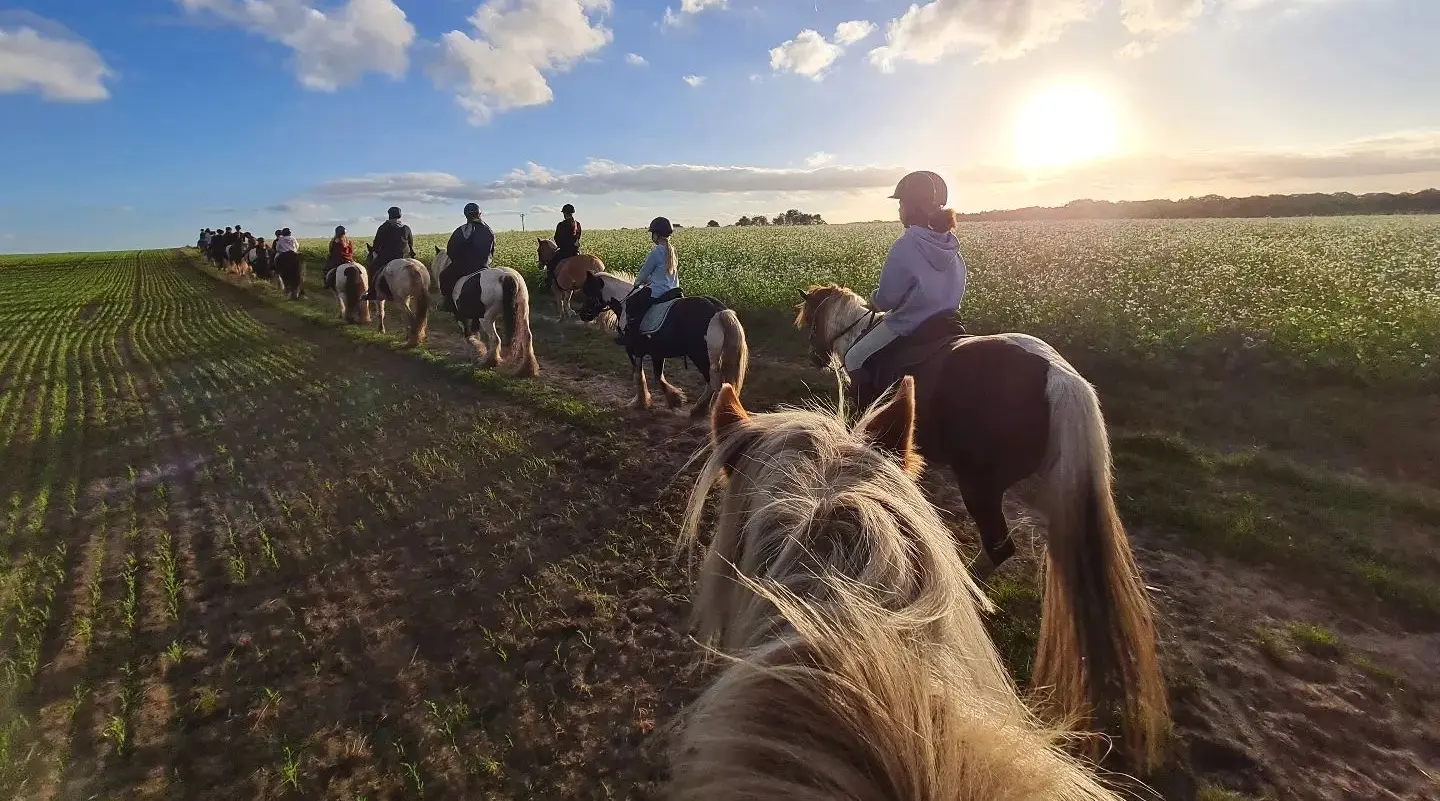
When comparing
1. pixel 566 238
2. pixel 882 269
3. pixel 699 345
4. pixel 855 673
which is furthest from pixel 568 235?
pixel 855 673

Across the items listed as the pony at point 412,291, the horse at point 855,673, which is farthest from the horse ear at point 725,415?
the pony at point 412,291

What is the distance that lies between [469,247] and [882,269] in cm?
1007

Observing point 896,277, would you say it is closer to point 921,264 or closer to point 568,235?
point 921,264

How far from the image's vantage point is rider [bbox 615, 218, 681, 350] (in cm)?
852

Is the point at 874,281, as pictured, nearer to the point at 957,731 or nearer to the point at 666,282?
the point at 666,282

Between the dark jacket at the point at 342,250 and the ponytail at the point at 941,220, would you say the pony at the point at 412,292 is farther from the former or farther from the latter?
the ponytail at the point at 941,220

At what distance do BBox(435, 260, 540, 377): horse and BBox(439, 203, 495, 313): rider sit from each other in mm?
1241

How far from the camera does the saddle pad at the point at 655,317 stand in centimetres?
851

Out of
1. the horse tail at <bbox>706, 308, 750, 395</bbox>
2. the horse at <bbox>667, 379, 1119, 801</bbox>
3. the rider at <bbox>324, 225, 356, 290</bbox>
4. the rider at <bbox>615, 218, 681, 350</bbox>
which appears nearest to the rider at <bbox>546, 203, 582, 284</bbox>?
the rider at <bbox>324, 225, 356, 290</bbox>

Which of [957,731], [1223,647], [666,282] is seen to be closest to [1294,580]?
[1223,647]

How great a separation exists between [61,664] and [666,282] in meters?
6.58

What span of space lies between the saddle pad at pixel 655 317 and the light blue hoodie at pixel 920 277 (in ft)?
13.5

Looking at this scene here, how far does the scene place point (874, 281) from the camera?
14.7 metres

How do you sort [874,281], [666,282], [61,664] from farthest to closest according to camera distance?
[874,281] → [666,282] → [61,664]
